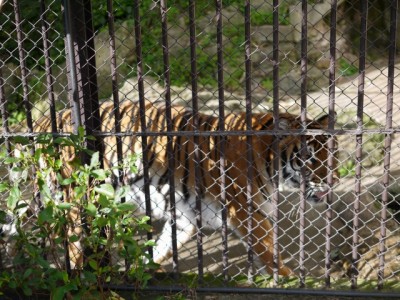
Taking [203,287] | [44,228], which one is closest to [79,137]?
[44,228]

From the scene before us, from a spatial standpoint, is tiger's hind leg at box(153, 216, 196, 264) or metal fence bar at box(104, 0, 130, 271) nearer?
metal fence bar at box(104, 0, 130, 271)

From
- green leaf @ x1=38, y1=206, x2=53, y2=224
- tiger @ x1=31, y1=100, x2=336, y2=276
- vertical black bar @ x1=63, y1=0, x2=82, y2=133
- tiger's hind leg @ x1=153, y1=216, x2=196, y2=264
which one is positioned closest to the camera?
green leaf @ x1=38, y1=206, x2=53, y2=224

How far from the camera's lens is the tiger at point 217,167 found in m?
4.13

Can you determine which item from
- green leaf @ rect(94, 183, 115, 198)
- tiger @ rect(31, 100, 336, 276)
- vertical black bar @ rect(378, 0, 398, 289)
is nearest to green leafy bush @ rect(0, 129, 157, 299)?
green leaf @ rect(94, 183, 115, 198)

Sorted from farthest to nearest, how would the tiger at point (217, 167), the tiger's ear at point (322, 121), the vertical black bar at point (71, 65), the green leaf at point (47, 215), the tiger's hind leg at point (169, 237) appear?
the tiger's hind leg at point (169, 237) → the tiger at point (217, 167) → the tiger's ear at point (322, 121) → the vertical black bar at point (71, 65) → the green leaf at point (47, 215)

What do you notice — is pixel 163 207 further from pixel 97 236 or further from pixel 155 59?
pixel 155 59

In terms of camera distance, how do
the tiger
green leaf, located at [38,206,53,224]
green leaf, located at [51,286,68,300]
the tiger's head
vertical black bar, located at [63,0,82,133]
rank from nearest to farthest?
green leaf, located at [38,206,53,224] → green leaf, located at [51,286,68,300] → vertical black bar, located at [63,0,82,133] → the tiger → the tiger's head

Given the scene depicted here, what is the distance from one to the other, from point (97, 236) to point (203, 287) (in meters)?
0.84

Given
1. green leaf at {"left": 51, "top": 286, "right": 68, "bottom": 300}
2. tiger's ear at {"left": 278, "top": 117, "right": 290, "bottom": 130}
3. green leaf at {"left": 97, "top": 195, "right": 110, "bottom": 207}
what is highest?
tiger's ear at {"left": 278, "top": 117, "right": 290, "bottom": 130}

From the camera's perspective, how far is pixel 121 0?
8867 mm

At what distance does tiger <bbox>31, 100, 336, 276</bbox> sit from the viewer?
4.13 metres

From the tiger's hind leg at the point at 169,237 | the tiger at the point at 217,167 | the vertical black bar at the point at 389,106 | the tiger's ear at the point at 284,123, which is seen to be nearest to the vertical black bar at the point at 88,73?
the tiger at the point at 217,167

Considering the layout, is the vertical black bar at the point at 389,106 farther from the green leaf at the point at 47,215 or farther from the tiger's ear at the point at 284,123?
the green leaf at the point at 47,215

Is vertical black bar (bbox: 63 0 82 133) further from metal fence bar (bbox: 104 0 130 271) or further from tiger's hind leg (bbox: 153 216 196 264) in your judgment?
tiger's hind leg (bbox: 153 216 196 264)
